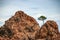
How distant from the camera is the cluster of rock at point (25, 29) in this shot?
39000mm

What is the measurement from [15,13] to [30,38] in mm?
5815

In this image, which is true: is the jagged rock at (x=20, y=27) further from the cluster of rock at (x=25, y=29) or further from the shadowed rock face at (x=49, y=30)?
the shadowed rock face at (x=49, y=30)

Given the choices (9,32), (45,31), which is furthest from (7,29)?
(45,31)

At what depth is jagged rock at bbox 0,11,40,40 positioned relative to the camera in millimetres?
42216

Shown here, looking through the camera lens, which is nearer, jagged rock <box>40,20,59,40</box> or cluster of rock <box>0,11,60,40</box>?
jagged rock <box>40,20,59,40</box>

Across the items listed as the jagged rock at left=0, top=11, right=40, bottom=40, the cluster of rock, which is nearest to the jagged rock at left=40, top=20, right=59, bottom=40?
the cluster of rock

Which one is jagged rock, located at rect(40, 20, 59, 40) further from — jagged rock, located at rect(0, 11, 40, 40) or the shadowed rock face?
jagged rock, located at rect(0, 11, 40, 40)

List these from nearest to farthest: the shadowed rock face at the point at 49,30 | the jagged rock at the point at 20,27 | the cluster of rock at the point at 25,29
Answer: the shadowed rock face at the point at 49,30, the cluster of rock at the point at 25,29, the jagged rock at the point at 20,27

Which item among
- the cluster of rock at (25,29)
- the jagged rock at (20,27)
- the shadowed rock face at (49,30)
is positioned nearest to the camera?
the shadowed rock face at (49,30)

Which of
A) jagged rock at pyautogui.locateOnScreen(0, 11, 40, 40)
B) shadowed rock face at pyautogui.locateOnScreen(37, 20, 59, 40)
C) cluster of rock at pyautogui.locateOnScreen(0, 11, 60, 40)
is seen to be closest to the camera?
shadowed rock face at pyautogui.locateOnScreen(37, 20, 59, 40)

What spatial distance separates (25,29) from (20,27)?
45.6 inches

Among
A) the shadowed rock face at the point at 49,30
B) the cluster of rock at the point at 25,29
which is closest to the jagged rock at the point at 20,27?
the cluster of rock at the point at 25,29

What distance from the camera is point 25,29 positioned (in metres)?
45.6

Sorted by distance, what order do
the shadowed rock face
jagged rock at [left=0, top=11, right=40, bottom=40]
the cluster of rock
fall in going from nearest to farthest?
the shadowed rock face < the cluster of rock < jagged rock at [left=0, top=11, right=40, bottom=40]
